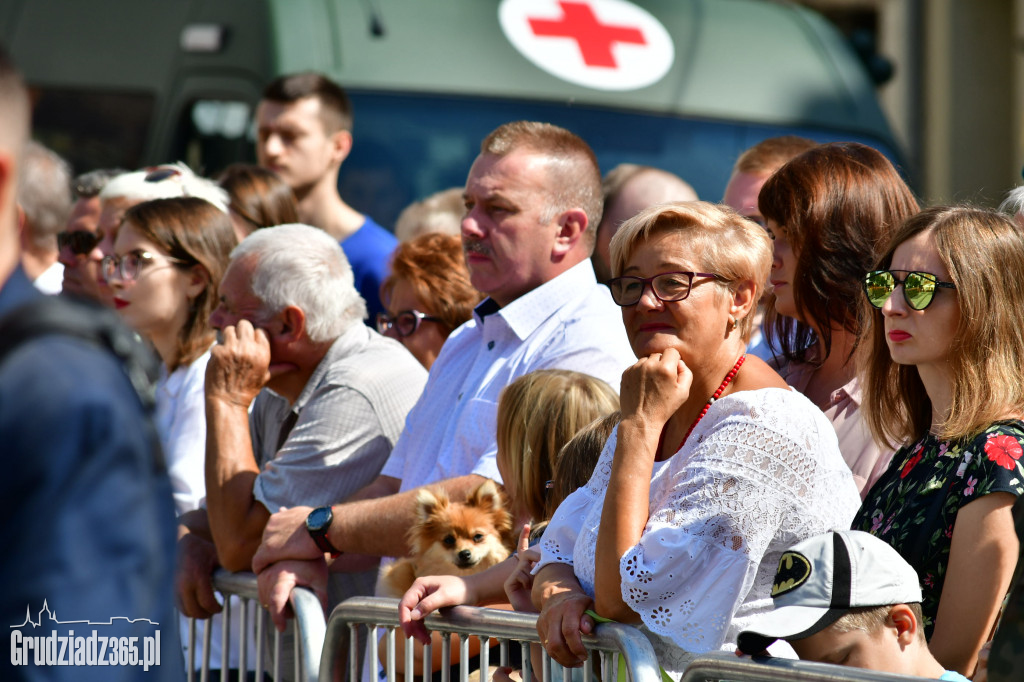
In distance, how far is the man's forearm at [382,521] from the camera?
3664mm

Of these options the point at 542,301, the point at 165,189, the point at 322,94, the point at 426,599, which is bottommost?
the point at 426,599

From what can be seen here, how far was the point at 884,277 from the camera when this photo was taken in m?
3.00

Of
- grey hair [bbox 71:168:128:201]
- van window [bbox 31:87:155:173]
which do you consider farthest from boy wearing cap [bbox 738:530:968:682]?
van window [bbox 31:87:155:173]

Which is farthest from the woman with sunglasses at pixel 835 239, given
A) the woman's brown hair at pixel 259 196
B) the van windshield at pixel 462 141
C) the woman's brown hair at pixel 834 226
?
the van windshield at pixel 462 141

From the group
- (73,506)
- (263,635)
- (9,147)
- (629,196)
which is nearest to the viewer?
(73,506)

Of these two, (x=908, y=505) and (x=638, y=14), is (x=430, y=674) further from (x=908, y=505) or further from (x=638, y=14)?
(x=638, y=14)

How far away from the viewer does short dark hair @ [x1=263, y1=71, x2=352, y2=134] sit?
21.7 ft

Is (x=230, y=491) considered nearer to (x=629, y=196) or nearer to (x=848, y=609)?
(x=629, y=196)

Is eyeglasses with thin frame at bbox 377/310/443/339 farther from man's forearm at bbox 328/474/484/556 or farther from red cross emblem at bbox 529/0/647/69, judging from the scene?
red cross emblem at bbox 529/0/647/69

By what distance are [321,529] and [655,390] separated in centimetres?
141

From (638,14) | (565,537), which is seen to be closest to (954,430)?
(565,537)

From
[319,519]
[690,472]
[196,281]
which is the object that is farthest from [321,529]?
[196,281]

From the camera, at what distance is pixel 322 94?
662 cm

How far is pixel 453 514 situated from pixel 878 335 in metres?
1.16
